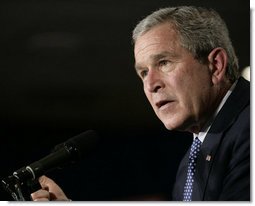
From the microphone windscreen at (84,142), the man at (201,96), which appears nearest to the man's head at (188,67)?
the man at (201,96)

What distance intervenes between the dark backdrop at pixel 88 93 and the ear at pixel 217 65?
0.07 metres

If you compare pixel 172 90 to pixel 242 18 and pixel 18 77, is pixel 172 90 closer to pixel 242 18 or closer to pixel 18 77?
pixel 242 18

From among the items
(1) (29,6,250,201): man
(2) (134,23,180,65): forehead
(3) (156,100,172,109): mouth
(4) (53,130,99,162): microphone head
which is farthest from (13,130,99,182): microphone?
(2) (134,23,180,65): forehead

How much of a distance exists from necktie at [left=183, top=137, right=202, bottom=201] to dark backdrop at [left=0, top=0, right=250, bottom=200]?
3 centimetres

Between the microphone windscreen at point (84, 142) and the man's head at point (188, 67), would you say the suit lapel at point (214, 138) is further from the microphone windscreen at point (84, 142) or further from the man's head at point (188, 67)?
the microphone windscreen at point (84, 142)

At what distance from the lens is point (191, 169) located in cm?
179

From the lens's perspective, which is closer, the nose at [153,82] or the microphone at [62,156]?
the microphone at [62,156]

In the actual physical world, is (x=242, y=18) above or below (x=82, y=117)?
above

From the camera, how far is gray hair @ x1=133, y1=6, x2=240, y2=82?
1.76 m

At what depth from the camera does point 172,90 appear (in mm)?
1765

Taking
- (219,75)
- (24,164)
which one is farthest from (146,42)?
(24,164)

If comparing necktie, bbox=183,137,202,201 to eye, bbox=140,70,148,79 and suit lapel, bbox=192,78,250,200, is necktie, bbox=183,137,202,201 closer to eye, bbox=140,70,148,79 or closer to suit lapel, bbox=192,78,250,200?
suit lapel, bbox=192,78,250,200

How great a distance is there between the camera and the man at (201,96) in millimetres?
1743

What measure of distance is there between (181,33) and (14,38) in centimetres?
57
